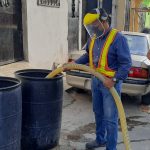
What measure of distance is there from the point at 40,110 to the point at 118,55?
116 centimetres

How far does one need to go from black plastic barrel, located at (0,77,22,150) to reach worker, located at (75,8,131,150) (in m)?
1.05

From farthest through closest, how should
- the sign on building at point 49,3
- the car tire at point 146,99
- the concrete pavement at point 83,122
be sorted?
the sign on building at point 49,3
the car tire at point 146,99
the concrete pavement at point 83,122

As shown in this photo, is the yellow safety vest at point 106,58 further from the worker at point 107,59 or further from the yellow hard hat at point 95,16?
the yellow hard hat at point 95,16

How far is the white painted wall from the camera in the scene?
9.41m

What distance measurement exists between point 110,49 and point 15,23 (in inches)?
207

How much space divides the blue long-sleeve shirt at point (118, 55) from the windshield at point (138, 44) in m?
3.07

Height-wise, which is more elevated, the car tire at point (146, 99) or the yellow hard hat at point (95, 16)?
the yellow hard hat at point (95, 16)

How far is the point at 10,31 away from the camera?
350 inches

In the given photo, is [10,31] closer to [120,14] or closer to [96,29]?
[96,29]

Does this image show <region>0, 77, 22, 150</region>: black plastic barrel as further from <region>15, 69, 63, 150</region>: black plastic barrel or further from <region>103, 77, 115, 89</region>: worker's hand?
<region>103, 77, 115, 89</region>: worker's hand

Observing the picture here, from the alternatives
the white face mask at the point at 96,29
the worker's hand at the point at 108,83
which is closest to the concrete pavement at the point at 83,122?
the worker's hand at the point at 108,83

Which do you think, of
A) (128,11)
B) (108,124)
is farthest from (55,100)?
(128,11)

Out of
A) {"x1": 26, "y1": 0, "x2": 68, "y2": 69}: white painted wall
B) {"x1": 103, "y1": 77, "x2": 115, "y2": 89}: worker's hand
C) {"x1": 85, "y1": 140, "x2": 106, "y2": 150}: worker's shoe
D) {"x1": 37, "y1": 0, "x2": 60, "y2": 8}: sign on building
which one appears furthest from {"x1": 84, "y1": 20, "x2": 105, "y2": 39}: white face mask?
{"x1": 37, "y1": 0, "x2": 60, "y2": 8}: sign on building

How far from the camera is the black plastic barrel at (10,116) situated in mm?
3657
